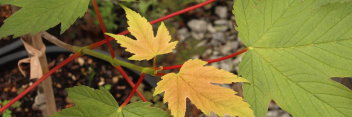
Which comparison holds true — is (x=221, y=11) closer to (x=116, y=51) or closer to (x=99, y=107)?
(x=116, y=51)

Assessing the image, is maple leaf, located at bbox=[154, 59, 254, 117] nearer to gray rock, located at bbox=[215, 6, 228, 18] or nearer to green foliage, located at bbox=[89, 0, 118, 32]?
green foliage, located at bbox=[89, 0, 118, 32]

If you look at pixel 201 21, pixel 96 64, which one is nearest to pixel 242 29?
pixel 96 64

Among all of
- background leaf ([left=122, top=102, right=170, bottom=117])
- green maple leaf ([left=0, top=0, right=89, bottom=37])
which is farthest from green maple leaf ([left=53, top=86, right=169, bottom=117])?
green maple leaf ([left=0, top=0, right=89, bottom=37])

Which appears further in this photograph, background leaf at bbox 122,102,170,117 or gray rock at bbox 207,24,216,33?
gray rock at bbox 207,24,216,33

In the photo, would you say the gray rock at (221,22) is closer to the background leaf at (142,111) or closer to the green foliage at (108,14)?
the green foliage at (108,14)

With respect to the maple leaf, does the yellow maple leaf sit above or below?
above

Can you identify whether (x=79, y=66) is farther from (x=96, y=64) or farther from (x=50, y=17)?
(x=50, y=17)

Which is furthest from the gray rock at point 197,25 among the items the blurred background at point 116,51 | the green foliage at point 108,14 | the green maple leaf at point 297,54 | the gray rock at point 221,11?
the green maple leaf at point 297,54

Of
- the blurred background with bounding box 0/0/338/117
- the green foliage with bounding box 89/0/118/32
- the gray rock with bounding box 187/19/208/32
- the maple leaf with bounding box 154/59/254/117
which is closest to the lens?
the maple leaf with bounding box 154/59/254/117

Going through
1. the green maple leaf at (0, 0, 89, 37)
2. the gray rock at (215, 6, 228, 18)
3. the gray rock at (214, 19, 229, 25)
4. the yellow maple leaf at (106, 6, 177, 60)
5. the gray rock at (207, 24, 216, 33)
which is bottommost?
the yellow maple leaf at (106, 6, 177, 60)
